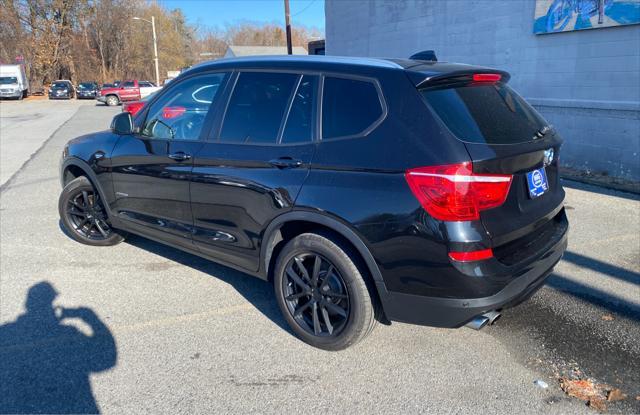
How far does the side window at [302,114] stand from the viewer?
307cm

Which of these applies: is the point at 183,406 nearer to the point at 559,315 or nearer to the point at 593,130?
the point at 559,315

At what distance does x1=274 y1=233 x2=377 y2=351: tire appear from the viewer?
2.90 meters

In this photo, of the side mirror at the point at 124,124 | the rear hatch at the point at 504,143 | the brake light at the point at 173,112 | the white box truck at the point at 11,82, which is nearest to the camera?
the rear hatch at the point at 504,143

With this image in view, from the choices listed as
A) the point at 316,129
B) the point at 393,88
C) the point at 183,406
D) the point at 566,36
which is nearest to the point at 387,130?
the point at 393,88

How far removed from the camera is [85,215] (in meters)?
5.01

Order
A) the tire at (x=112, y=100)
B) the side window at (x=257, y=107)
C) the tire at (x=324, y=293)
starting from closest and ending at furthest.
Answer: the tire at (x=324, y=293)
the side window at (x=257, y=107)
the tire at (x=112, y=100)

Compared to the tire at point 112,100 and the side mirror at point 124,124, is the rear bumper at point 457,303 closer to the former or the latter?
the side mirror at point 124,124

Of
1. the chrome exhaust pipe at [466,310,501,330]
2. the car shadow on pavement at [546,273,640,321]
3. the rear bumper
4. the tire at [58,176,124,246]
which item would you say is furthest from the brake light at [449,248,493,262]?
the tire at [58,176,124,246]

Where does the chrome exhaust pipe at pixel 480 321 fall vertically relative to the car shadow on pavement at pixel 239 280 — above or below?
above

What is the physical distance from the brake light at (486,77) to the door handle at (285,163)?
1.24 m

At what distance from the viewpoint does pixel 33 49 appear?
48.2m

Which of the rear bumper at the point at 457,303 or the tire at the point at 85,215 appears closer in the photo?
the rear bumper at the point at 457,303

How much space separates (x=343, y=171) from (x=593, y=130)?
7.69 meters

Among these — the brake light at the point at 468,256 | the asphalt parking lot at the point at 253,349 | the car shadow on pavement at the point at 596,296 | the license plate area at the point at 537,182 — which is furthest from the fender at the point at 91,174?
the car shadow on pavement at the point at 596,296
